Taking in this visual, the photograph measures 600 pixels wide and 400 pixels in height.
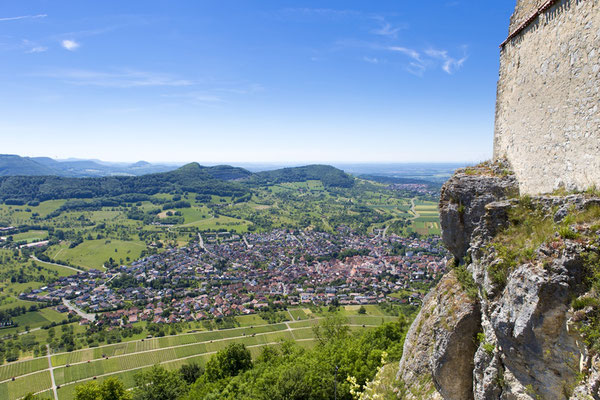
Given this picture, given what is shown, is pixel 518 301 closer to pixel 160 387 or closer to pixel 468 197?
pixel 468 197

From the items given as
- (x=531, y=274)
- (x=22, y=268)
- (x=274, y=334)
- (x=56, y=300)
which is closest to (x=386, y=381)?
(x=531, y=274)

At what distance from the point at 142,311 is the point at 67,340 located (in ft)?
46.1

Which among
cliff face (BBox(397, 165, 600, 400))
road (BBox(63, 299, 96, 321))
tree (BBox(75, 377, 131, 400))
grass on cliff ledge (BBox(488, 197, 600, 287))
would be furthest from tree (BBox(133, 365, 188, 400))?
road (BBox(63, 299, 96, 321))

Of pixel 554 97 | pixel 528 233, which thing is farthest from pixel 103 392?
pixel 554 97

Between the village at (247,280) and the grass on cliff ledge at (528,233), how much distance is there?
5937 centimetres

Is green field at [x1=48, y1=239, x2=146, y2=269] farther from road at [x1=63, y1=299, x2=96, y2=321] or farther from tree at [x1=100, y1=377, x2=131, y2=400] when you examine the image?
tree at [x1=100, y1=377, x2=131, y2=400]

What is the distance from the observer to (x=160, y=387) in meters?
27.0

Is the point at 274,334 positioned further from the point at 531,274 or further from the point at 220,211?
the point at 220,211

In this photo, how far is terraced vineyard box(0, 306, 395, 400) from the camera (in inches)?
1724

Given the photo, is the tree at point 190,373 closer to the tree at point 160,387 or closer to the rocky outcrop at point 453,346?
the tree at point 160,387

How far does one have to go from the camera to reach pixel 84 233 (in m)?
132

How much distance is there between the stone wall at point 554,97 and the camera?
23.7ft

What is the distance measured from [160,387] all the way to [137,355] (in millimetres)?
28420

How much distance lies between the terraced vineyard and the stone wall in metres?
36.4
